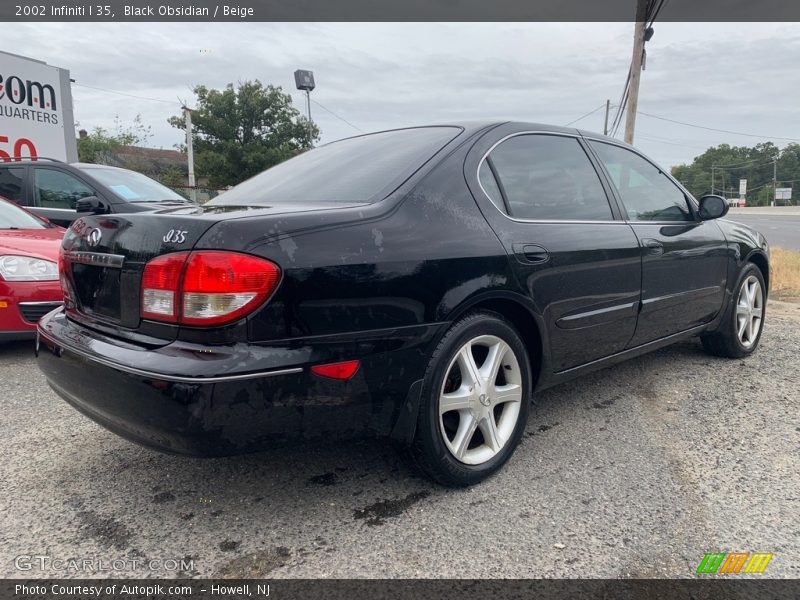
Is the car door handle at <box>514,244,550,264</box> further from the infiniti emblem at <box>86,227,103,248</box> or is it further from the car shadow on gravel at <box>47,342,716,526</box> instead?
the infiniti emblem at <box>86,227,103,248</box>

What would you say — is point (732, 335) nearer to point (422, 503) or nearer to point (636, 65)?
point (422, 503)

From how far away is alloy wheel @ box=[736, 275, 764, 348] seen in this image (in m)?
4.29

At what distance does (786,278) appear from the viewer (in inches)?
334


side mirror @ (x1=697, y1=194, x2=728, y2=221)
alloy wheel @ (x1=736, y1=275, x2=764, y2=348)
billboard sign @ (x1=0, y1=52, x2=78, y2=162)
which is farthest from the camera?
billboard sign @ (x1=0, y1=52, x2=78, y2=162)

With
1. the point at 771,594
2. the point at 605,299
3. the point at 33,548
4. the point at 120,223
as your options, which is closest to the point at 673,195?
the point at 605,299

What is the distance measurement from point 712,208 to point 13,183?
679cm

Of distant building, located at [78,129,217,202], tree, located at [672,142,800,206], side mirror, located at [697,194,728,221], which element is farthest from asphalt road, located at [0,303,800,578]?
tree, located at [672,142,800,206]

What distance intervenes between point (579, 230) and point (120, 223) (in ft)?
6.69

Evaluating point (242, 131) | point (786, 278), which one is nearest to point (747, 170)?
point (242, 131)

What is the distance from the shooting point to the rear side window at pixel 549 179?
2.74 m

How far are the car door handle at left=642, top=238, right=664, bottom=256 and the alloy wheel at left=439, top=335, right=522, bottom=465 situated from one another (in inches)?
49.1

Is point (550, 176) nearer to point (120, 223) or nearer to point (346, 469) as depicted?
point (346, 469)

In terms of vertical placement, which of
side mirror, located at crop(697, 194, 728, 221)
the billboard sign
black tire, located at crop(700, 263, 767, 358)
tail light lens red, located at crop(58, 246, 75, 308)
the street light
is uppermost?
the street light

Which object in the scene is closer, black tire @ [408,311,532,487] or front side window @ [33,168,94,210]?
Answer: black tire @ [408,311,532,487]
